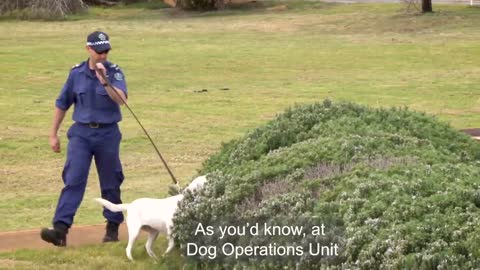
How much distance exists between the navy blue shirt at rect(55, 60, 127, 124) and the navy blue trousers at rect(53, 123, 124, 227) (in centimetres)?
8

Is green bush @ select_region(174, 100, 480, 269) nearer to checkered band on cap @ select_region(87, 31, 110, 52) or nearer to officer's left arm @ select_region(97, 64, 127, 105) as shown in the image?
officer's left arm @ select_region(97, 64, 127, 105)

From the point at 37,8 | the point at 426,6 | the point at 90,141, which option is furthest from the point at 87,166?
the point at 37,8

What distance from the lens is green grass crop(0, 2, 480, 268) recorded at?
14016 millimetres

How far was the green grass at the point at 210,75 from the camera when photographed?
1402cm

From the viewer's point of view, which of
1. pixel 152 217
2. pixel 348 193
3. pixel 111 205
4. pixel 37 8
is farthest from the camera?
pixel 37 8

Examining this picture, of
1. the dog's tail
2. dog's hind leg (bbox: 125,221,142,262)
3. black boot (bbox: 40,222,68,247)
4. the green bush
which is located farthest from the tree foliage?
dog's hind leg (bbox: 125,221,142,262)

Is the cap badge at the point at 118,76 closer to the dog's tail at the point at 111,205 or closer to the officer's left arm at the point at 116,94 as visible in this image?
the officer's left arm at the point at 116,94

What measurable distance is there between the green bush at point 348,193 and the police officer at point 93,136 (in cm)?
82

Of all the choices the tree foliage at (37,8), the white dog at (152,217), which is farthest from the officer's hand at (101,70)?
the tree foliage at (37,8)

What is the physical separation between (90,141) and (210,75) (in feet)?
54.5

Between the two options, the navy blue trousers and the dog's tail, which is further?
the navy blue trousers

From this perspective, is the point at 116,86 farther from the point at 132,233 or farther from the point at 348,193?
the point at 348,193

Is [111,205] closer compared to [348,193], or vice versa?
[348,193]

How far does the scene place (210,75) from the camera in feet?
83.3
